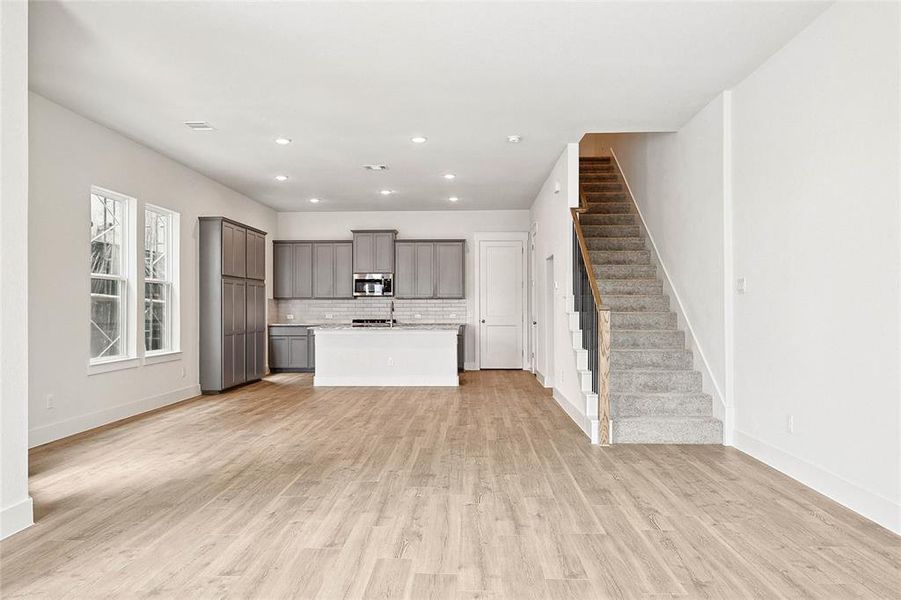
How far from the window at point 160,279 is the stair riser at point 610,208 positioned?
18.0 feet

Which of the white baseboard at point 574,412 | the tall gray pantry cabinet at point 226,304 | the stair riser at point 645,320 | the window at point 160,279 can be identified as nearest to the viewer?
the white baseboard at point 574,412

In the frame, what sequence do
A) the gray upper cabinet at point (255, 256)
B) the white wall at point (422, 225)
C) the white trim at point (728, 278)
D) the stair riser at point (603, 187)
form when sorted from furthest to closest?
the white wall at point (422, 225) → the gray upper cabinet at point (255, 256) → the stair riser at point (603, 187) → the white trim at point (728, 278)

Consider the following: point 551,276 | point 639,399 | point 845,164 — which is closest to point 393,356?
point 551,276

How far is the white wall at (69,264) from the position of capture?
517 centimetres

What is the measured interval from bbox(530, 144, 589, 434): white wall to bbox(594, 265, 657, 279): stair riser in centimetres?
54

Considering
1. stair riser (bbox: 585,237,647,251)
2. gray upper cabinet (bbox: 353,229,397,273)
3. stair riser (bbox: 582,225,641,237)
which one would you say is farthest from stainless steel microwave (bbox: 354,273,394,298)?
stair riser (bbox: 585,237,647,251)

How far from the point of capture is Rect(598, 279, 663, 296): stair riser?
6852mm

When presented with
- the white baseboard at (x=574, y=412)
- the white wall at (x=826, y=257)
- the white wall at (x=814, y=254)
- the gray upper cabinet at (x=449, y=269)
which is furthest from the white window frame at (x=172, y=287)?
the white wall at (x=826, y=257)

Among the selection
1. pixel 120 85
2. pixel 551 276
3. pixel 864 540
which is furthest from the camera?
pixel 551 276

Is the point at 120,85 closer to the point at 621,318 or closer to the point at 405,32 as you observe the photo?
the point at 405,32

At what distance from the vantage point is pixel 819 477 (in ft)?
12.5

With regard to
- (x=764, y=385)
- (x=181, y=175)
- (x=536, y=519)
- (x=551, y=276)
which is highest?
(x=181, y=175)

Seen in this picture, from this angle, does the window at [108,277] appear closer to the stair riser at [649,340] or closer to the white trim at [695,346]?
the stair riser at [649,340]

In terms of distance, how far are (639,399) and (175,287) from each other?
568 centimetres
